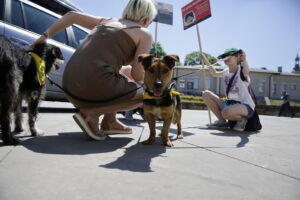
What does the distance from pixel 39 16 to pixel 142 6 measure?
299cm

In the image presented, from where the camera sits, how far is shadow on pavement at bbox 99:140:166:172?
1704 mm

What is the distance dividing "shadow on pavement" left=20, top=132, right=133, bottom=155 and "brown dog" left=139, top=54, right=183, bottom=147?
0.42 metres

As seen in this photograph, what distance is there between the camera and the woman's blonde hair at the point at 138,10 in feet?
9.33

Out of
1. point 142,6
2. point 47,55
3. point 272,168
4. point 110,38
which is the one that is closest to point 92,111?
point 110,38

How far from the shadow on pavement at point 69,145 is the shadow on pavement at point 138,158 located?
0.64ft

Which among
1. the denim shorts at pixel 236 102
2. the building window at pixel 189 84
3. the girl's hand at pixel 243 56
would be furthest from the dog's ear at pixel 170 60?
the building window at pixel 189 84

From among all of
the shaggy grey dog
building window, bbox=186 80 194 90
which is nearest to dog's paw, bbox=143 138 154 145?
the shaggy grey dog

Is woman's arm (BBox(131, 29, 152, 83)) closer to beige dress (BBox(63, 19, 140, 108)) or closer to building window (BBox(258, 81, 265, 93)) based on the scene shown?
beige dress (BBox(63, 19, 140, 108))

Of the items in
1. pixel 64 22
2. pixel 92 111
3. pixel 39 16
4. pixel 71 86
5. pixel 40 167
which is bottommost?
pixel 40 167

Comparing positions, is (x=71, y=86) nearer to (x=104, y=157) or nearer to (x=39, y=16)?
(x=104, y=157)

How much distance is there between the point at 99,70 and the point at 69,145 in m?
0.81

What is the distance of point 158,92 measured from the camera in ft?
8.82

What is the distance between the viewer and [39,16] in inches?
193

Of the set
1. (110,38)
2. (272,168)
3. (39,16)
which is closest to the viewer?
(272,168)
